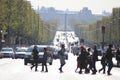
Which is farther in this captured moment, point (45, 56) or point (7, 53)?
point (7, 53)

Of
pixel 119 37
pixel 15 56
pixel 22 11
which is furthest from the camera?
pixel 119 37

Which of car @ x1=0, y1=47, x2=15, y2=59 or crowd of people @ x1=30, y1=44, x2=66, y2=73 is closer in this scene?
crowd of people @ x1=30, y1=44, x2=66, y2=73

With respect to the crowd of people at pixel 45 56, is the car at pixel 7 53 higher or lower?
lower

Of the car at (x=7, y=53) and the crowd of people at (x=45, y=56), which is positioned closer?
the crowd of people at (x=45, y=56)

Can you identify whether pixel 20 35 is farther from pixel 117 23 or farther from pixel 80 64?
pixel 80 64

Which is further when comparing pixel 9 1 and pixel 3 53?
pixel 9 1

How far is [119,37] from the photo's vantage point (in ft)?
463

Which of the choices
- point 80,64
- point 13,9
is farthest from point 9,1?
point 80,64

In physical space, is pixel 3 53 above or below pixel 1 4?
below

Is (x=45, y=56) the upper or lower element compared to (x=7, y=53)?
upper

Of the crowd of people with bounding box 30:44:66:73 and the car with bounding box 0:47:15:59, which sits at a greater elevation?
the crowd of people with bounding box 30:44:66:73

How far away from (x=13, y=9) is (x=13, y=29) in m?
5.80

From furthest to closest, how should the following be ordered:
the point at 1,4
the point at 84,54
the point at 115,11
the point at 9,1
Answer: the point at 115,11 → the point at 9,1 → the point at 1,4 → the point at 84,54

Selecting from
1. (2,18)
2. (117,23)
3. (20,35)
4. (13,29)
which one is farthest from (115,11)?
(2,18)
